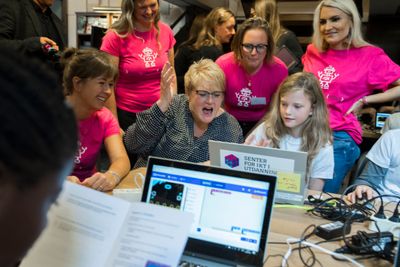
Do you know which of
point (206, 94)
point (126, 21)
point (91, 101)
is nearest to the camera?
point (91, 101)

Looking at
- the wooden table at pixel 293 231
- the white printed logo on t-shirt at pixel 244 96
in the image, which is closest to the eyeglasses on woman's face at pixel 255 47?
the white printed logo on t-shirt at pixel 244 96

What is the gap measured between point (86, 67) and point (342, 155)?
149cm

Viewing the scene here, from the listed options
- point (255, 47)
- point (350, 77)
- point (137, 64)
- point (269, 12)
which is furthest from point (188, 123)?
point (269, 12)

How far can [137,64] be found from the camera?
251 cm

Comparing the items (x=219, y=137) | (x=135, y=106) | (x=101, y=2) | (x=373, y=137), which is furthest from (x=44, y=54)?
(x=101, y=2)

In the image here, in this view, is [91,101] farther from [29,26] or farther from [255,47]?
[255,47]

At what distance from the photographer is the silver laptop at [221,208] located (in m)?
0.99

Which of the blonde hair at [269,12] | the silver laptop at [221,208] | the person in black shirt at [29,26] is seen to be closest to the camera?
the silver laptop at [221,208]

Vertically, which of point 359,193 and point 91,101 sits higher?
point 91,101

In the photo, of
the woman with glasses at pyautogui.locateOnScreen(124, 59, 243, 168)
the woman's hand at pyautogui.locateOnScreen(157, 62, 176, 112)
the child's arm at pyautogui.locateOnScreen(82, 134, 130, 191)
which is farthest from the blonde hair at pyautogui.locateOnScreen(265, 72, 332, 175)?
the child's arm at pyautogui.locateOnScreen(82, 134, 130, 191)

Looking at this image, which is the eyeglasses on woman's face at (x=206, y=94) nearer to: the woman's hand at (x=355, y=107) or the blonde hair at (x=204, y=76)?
the blonde hair at (x=204, y=76)

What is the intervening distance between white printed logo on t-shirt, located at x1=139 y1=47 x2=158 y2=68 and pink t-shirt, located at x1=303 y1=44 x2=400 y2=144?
3.48ft

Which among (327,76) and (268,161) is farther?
(327,76)

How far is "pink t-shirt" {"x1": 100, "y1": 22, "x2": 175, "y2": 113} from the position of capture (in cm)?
248
